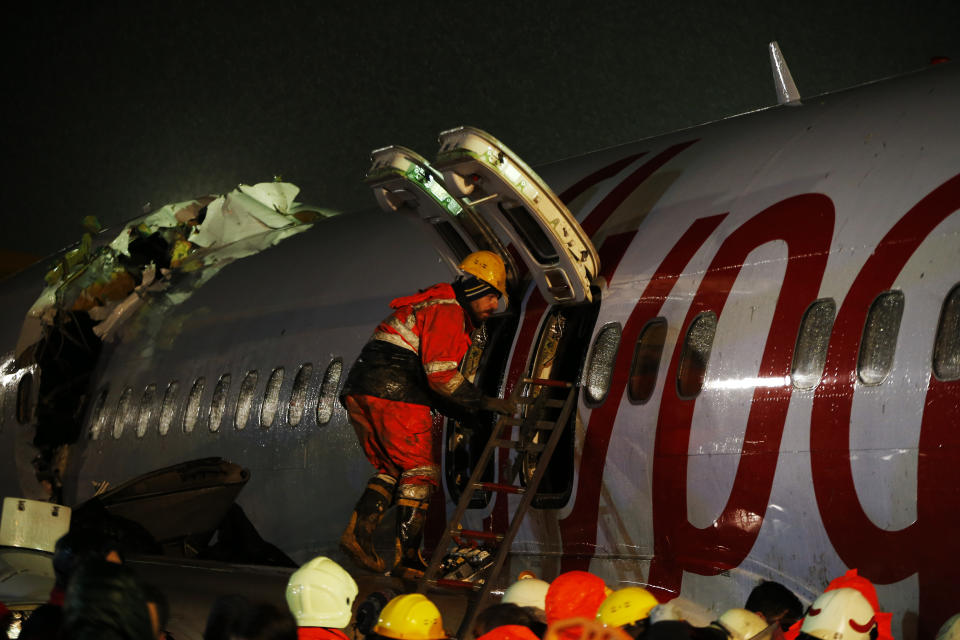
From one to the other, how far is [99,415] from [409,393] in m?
7.35

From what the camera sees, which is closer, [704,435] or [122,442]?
[704,435]

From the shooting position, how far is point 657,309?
7270 millimetres

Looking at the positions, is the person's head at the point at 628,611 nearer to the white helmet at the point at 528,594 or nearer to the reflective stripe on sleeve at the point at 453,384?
the white helmet at the point at 528,594

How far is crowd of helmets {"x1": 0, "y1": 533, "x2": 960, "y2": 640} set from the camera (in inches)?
135

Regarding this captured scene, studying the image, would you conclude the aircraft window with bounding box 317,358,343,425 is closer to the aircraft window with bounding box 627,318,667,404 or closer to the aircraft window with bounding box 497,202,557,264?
the aircraft window with bounding box 497,202,557,264

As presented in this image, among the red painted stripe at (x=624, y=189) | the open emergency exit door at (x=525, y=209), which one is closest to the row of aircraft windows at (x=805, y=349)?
the open emergency exit door at (x=525, y=209)

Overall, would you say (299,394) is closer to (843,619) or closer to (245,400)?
(245,400)

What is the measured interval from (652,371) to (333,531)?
12.0ft

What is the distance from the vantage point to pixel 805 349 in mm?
6199

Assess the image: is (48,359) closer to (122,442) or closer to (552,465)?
(122,442)

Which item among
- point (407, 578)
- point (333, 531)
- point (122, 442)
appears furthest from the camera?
point (122, 442)

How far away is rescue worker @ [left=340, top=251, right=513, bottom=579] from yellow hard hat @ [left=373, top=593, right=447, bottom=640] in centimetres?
287

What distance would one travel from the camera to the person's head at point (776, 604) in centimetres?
583

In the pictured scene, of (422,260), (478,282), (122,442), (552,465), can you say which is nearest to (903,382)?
(552,465)
